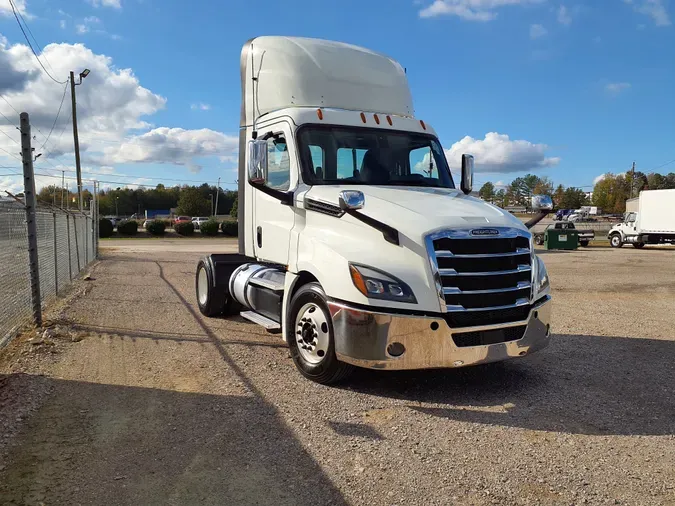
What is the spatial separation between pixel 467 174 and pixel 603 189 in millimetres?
112322

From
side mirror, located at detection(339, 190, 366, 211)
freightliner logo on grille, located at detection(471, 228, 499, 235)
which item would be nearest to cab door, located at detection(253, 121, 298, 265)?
side mirror, located at detection(339, 190, 366, 211)

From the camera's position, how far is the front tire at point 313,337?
5.11 metres

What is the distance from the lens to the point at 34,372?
5.48 metres

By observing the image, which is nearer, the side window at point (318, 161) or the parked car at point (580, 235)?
the side window at point (318, 161)

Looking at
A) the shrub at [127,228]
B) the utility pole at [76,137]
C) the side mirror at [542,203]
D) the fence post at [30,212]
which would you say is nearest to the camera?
the side mirror at [542,203]

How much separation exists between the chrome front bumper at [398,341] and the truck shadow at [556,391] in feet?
1.40

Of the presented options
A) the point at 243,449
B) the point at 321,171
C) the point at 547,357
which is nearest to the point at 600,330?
the point at 547,357

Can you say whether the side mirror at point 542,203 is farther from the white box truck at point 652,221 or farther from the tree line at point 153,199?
the tree line at point 153,199

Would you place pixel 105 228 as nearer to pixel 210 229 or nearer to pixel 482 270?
pixel 210 229

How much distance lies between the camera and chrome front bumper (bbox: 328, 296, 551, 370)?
4652 mm

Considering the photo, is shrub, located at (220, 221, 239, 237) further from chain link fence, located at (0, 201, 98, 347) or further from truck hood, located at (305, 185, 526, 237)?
truck hood, located at (305, 185, 526, 237)

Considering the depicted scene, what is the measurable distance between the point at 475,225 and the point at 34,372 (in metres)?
4.53

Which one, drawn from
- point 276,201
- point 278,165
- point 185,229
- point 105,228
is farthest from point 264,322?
point 105,228

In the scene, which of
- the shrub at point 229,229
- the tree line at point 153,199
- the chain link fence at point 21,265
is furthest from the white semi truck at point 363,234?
the tree line at point 153,199
